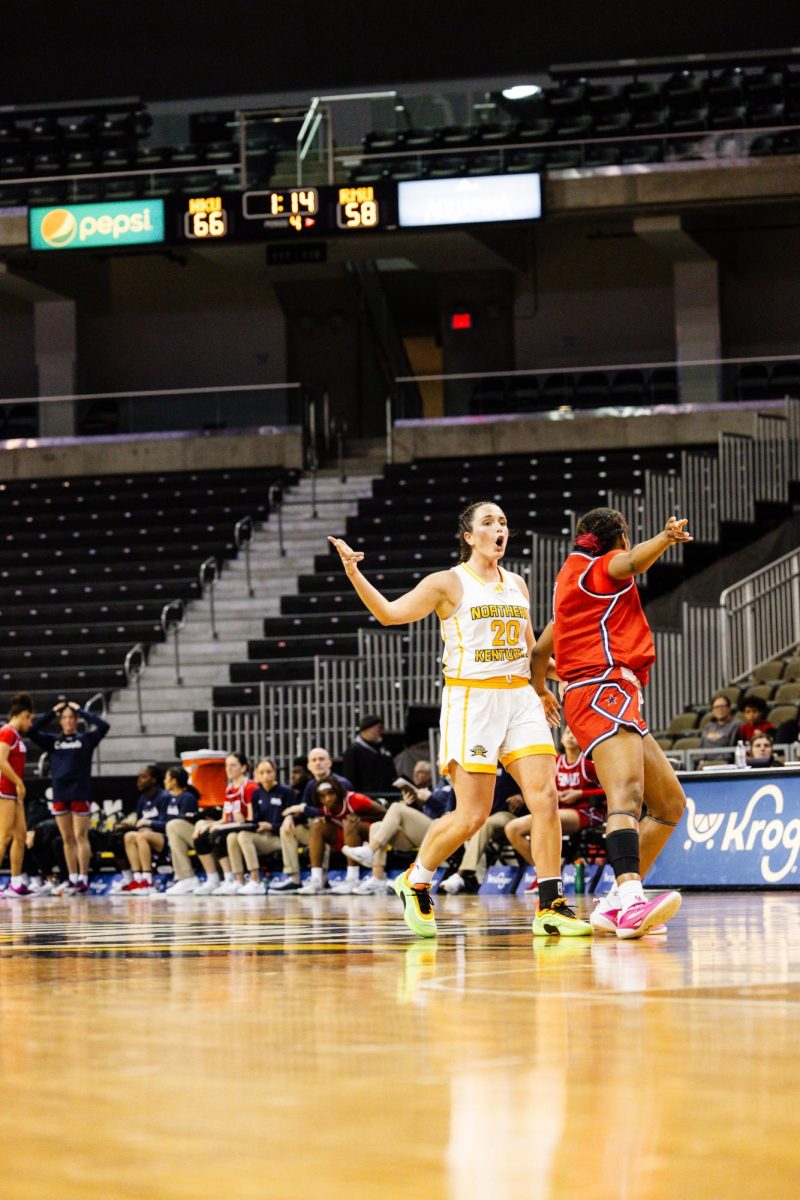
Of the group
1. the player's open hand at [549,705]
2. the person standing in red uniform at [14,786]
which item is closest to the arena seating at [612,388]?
the person standing in red uniform at [14,786]

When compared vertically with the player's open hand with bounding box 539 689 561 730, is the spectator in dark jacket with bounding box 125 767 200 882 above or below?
below

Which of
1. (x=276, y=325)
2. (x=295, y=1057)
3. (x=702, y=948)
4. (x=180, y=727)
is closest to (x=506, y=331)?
(x=276, y=325)

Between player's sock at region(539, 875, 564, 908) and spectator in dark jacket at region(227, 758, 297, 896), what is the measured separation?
9443 millimetres

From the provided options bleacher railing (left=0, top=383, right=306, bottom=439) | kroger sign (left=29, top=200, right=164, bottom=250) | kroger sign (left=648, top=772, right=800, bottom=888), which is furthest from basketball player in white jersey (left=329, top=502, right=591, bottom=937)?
bleacher railing (left=0, top=383, right=306, bottom=439)

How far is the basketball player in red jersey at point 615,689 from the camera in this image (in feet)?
22.8

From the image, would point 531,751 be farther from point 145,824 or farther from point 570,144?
point 570,144

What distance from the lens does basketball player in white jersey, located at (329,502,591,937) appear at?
7.27 m

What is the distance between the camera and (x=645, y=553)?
6.80 metres

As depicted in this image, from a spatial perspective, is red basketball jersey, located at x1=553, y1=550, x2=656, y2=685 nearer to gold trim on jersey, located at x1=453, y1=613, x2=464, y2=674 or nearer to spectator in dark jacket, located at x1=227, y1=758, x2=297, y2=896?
gold trim on jersey, located at x1=453, y1=613, x2=464, y2=674

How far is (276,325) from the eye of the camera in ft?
108

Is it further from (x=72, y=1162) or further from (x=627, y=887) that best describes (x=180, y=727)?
(x=72, y=1162)

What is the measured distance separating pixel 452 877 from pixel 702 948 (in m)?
8.28

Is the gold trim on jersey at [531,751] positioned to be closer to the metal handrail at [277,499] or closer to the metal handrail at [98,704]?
the metal handrail at [98,704]

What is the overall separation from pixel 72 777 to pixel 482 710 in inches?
431
